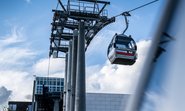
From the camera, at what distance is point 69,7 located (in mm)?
24984

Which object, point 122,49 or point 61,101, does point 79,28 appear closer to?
point 122,49

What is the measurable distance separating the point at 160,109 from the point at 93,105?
156 ft

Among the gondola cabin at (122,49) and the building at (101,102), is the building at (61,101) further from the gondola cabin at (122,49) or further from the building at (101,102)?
the gondola cabin at (122,49)

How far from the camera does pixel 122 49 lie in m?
13.9

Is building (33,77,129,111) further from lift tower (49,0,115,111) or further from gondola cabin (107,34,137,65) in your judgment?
gondola cabin (107,34,137,65)

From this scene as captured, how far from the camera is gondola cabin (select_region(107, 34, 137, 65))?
13.5 m

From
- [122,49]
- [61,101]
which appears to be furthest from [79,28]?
[61,101]

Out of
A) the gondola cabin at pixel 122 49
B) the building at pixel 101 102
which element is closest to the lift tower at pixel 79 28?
the gondola cabin at pixel 122 49

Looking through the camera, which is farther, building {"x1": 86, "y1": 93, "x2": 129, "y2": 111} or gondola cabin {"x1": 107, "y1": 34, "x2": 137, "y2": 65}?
building {"x1": 86, "y1": 93, "x2": 129, "y2": 111}

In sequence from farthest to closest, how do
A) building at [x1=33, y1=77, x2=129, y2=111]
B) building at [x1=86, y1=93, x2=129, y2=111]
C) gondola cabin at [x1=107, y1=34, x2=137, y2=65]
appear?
1. building at [x1=86, y1=93, x2=129, y2=111]
2. building at [x1=33, y1=77, x2=129, y2=111]
3. gondola cabin at [x1=107, y1=34, x2=137, y2=65]

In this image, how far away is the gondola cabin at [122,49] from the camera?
44.4 feet

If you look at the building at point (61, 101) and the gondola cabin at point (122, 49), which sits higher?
the gondola cabin at point (122, 49)

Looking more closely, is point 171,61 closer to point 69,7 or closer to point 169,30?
point 169,30

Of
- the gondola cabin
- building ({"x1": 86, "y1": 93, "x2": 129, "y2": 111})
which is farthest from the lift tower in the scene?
building ({"x1": 86, "y1": 93, "x2": 129, "y2": 111})
